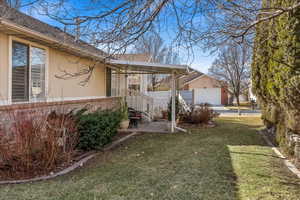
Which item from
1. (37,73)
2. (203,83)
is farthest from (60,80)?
(203,83)

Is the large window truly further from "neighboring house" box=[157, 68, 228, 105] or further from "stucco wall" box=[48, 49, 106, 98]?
"neighboring house" box=[157, 68, 228, 105]

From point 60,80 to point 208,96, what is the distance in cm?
2603

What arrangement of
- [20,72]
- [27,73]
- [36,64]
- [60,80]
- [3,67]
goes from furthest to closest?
[60,80] < [36,64] < [27,73] < [20,72] < [3,67]

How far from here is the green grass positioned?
3.44 meters

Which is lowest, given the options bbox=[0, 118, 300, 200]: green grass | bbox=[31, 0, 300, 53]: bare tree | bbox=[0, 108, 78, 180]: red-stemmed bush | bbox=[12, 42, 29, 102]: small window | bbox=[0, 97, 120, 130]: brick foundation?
bbox=[0, 118, 300, 200]: green grass

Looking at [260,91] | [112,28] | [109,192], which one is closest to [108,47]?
[112,28]

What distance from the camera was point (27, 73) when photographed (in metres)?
5.71

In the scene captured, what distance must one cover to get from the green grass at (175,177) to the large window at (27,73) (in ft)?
8.51

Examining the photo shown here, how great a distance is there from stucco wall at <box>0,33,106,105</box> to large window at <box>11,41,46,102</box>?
0.26 m

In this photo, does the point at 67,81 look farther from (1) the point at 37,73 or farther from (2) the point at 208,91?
(2) the point at 208,91

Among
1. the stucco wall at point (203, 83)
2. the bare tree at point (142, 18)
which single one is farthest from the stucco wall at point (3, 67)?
the stucco wall at point (203, 83)

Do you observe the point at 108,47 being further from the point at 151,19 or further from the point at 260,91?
A: the point at 260,91

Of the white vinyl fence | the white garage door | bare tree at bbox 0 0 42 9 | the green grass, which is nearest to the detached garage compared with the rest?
the white garage door

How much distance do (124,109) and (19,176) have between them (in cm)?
579
